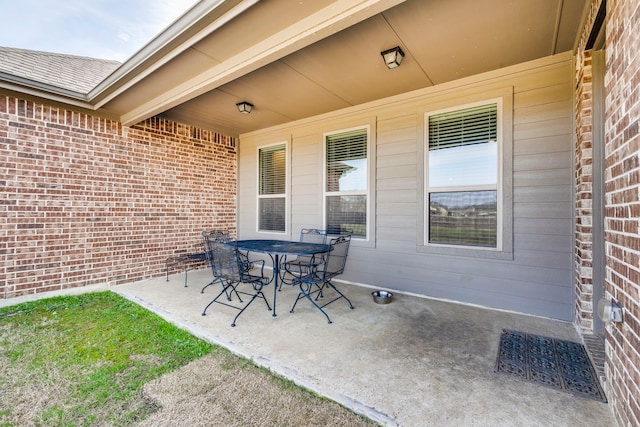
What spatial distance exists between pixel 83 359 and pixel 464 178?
4.07 m

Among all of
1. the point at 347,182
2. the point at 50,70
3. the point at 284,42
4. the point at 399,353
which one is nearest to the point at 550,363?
the point at 399,353

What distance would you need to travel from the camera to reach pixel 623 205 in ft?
4.60

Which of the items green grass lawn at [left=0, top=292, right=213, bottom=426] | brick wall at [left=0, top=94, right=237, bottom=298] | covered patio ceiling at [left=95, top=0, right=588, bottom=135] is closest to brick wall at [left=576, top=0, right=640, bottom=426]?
covered patio ceiling at [left=95, top=0, right=588, bottom=135]

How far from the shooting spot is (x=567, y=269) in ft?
9.23

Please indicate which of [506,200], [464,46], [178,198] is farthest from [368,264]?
[178,198]

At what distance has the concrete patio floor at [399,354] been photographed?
5.26ft

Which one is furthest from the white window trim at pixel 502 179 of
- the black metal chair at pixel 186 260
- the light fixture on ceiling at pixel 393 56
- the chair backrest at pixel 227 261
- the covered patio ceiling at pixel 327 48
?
the black metal chair at pixel 186 260

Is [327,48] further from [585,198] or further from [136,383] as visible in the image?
[136,383]

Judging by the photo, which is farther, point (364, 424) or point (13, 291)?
point (13, 291)

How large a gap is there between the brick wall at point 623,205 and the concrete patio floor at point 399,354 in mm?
320

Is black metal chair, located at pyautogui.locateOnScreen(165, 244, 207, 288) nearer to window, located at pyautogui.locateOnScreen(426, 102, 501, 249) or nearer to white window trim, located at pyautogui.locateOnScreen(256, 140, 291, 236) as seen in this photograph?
white window trim, located at pyautogui.locateOnScreen(256, 140, 291, 236)

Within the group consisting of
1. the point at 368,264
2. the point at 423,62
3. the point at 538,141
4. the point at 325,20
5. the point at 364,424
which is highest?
the point at 423,62

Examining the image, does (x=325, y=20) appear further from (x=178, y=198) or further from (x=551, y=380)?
(x=178, y=198)

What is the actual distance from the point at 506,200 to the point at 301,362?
2704 mm
